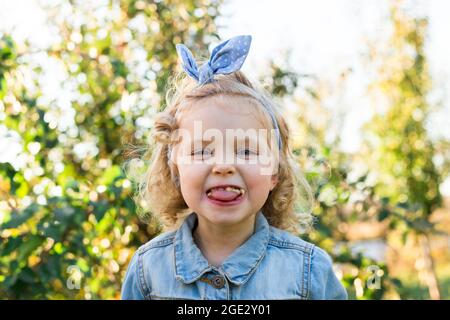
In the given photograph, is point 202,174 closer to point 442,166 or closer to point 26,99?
point 26,99

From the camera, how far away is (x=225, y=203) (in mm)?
1751

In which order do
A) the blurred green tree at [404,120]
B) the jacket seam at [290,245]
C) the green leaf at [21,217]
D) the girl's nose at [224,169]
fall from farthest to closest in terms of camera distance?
the blurred green tree at [404,120] → the green leaf at [21,217] → the jacket seam at [290,245] → the girl's nose at [224,169]

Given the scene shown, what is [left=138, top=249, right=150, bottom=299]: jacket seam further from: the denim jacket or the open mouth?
the open mouth

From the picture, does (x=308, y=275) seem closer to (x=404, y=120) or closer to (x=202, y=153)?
(x=202, y=153)

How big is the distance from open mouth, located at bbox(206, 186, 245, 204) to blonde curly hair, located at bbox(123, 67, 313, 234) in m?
0.25

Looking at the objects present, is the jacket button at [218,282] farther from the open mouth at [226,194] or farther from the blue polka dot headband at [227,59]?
the blue polka dot headband at [227,59]

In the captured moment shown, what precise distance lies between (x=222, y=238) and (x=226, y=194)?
20 cm

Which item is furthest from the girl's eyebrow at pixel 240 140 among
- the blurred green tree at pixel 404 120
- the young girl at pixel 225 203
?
the blurred green tree at pixel 404 120

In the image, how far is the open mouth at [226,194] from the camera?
1.74 metres

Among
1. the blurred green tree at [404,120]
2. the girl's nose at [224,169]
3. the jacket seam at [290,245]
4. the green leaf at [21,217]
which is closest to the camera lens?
the girl's nose at [224,169]

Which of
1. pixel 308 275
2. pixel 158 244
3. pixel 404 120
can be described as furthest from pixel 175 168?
pixel 404 120

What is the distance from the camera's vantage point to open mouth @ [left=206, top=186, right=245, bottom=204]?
174 centimetres

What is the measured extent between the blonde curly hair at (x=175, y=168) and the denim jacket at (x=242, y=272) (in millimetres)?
159
